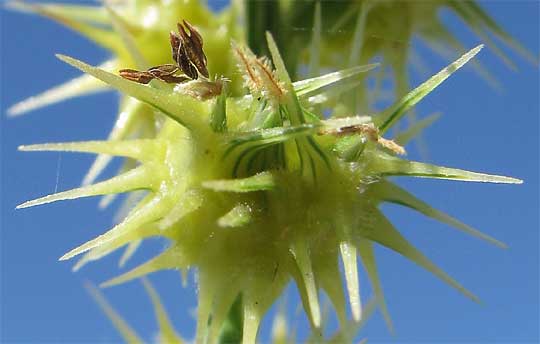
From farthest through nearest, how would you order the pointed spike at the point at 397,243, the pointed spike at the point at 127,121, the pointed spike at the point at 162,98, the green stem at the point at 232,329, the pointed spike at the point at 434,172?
the pointed spike at the point at 127,121 < the green stem at the point at 232,329 < the pointed spike at the point at 397,243 < the pointed spike at the point at 434,172 < the pointed spike at the point at 162,98

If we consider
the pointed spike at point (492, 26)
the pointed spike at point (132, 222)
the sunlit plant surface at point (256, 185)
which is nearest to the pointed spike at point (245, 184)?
the sunlit plant surface at point (256, 185)

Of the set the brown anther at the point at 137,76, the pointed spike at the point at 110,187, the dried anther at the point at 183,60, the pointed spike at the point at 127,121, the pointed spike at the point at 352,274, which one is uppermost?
the pointed spike at the point at 127,121

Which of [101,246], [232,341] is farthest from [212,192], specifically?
[232,341]

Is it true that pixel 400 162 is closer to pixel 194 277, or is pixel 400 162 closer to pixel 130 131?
pixel 194 277

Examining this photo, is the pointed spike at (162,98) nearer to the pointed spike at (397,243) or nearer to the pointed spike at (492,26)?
the pointed spike at (397,243)

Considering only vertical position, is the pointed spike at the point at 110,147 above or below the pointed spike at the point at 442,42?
below

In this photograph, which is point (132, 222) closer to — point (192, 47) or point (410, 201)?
point (192, 47)
